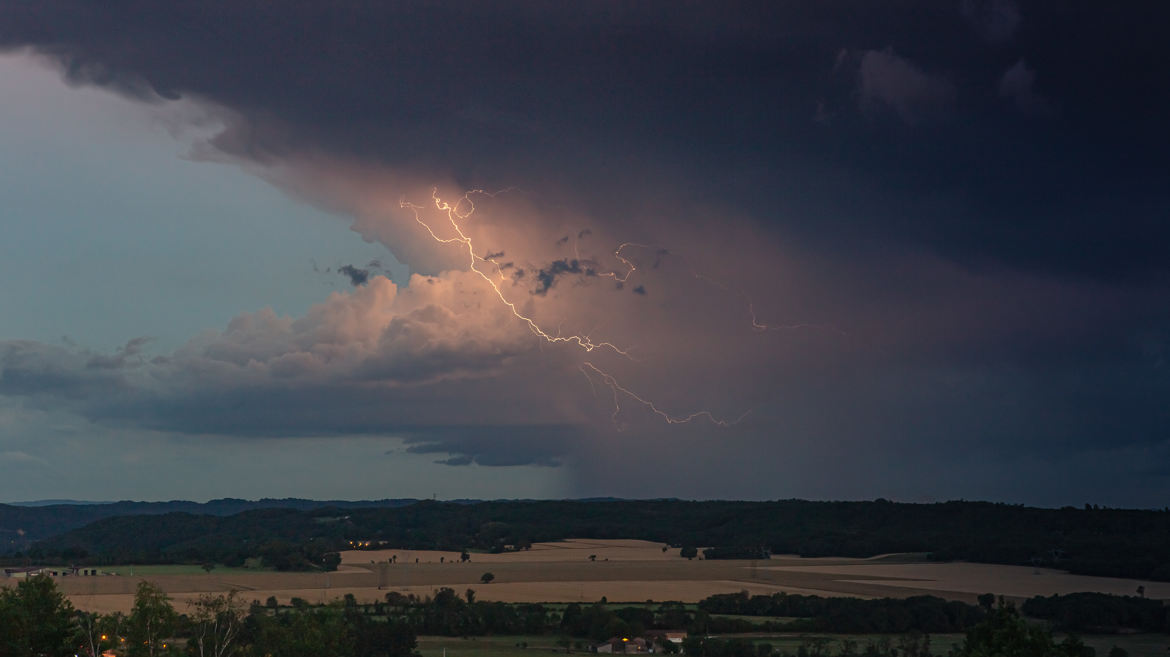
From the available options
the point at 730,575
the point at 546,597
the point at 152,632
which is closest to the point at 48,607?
the point at 152,632

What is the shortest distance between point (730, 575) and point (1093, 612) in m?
52.4

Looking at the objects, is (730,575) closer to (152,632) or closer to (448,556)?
(448,556)

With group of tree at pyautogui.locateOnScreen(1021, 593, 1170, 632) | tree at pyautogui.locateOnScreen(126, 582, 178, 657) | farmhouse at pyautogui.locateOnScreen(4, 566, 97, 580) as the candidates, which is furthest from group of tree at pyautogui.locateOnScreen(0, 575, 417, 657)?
group of tree at pyautogui.locateOnScreen(1021, 593, 1170, 632)

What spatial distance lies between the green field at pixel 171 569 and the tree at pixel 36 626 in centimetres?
8729

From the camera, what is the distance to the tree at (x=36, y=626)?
5894 centimetres

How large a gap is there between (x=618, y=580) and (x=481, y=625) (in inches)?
1591

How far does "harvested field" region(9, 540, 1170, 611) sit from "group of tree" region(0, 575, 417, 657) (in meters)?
33.1

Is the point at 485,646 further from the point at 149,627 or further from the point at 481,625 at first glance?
the point at 149,627

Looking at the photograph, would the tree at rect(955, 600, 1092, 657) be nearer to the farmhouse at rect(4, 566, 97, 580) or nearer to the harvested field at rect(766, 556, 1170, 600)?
the harvested field at rect(766, 556, 1170, 600)

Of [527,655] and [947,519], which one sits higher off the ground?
[947,519]

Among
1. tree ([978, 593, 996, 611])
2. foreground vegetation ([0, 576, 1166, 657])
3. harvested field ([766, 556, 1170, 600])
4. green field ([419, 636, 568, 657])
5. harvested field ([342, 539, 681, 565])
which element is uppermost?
harvested field ([342, 539, 681, 565])

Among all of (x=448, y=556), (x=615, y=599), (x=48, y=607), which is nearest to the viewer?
(x=48, y=607)

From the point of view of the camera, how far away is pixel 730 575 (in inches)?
5965

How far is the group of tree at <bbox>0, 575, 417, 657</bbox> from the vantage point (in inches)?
2375
